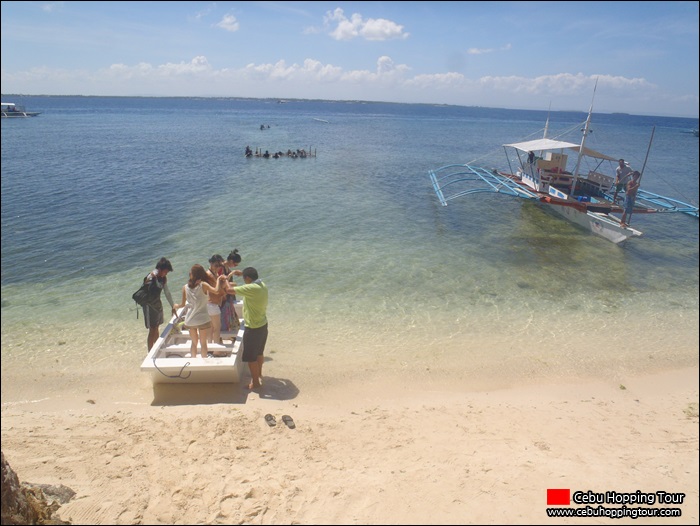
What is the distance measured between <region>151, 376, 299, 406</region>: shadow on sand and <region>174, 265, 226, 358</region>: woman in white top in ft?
1.98

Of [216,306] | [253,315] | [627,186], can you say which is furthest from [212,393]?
[627,186]

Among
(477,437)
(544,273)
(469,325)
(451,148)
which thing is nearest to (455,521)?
(477,437)

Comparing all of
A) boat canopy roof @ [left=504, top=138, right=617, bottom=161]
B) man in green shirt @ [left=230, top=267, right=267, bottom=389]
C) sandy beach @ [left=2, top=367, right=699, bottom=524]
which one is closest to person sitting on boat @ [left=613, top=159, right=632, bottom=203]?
boat canopy roof @ [left=504, top=138, right=617, bottom=161]

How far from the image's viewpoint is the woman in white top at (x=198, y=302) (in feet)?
23.3

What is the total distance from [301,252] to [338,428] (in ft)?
31.9

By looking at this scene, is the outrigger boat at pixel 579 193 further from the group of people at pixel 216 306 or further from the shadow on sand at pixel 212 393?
the shadow on sand at pixel 212 393

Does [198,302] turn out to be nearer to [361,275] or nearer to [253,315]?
[253,315]

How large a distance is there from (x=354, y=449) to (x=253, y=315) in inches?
106

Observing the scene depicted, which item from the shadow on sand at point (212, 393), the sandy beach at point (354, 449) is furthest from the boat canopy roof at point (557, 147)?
the shadow on sand at point (212, 393)

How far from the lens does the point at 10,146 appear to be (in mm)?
41312

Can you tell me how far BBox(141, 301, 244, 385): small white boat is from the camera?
7031 millimetres

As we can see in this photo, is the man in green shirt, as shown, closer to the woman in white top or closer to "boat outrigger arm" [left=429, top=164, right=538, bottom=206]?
the woman in white top

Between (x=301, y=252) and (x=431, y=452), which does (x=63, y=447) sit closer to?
(x=431, y=452)

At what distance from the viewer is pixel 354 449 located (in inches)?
224
